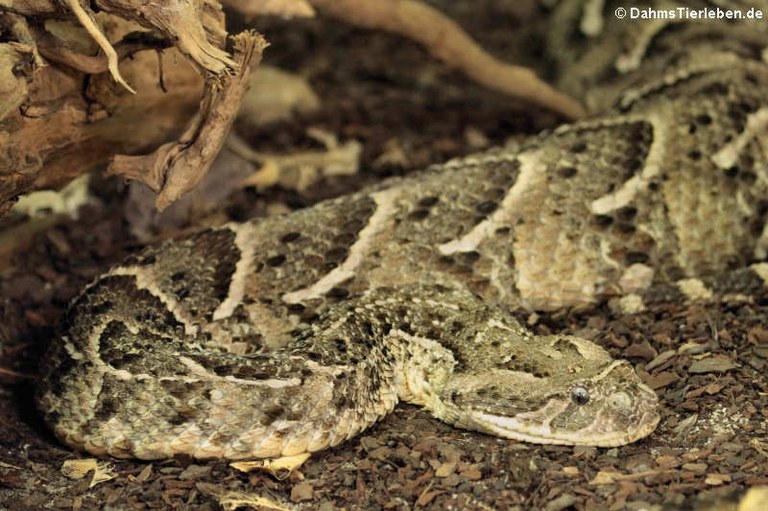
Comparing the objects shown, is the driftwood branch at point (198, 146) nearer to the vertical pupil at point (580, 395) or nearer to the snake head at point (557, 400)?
the snake head at point (557, 400)

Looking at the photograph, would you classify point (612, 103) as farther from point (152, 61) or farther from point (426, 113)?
point (152, 61)

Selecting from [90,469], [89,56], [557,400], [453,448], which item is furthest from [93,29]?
[557,400]

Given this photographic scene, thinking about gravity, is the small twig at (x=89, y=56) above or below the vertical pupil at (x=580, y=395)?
above

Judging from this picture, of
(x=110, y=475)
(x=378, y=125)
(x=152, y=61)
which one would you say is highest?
(x=152, y=61)

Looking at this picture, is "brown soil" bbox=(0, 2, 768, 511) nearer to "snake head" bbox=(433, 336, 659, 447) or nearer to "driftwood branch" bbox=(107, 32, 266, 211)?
"snake head" bbox=(433, 336, 659, 447)

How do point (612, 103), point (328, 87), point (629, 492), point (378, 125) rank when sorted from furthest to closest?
point (328, 87), point (378, 125), point (612, 103), point (629, 492)

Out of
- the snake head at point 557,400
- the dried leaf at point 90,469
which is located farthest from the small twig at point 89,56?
the snake head at point 557,400

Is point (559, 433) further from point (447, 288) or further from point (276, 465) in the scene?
point (276, 465)

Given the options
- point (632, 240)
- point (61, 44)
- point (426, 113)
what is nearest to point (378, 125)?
point (426, 113)
